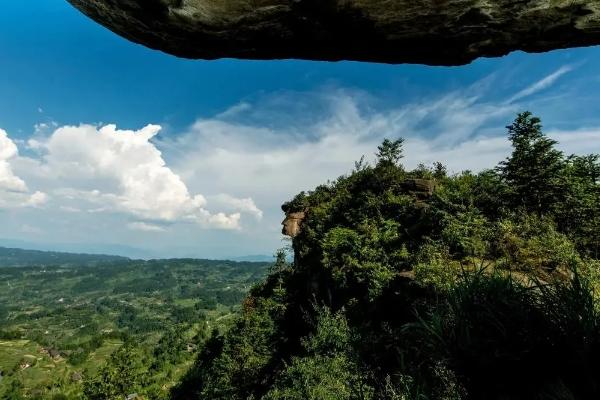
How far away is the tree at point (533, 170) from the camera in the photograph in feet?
88.1

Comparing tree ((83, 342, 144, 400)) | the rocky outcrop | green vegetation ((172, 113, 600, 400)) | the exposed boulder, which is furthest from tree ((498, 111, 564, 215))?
tree ((83, 342, 144, 400))

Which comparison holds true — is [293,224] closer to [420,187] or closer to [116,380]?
[420,187]

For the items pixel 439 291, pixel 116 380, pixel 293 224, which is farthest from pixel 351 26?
pixel 116 380

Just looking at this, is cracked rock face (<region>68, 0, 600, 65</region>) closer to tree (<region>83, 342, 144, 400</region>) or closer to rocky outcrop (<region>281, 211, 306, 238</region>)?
rocky outcrop (<region>281, 211, 306, 238</region>)

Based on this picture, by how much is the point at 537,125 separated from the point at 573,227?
7799mm

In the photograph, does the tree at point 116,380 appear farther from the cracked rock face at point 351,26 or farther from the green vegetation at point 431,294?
the cracked rock face at point 351,26

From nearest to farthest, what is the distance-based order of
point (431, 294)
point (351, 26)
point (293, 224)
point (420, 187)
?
point (351, 26), point (431, 294), point (420, 187), point (293, 224)

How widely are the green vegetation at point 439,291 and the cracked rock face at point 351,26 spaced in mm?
2388

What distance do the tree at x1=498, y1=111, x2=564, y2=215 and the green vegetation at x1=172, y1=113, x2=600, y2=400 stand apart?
0.27ft

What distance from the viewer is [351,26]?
3.10 m

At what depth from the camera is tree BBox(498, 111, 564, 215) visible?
88.1ft

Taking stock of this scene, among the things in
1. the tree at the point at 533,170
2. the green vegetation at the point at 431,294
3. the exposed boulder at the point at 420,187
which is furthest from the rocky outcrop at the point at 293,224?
the tree at the point at 533,170

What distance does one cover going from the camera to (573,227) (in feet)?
85.4

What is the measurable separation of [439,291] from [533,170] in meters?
17.5
